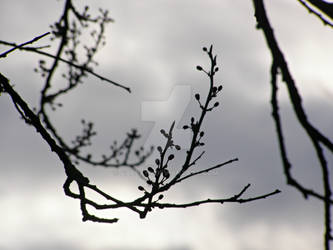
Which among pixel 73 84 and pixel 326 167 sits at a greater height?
pixel 73 84

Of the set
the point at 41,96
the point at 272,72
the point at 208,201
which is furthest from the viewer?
the point at 208,201

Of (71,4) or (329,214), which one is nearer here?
(329,214)

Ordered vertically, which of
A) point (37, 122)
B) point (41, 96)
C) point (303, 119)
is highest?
point (37, 122)

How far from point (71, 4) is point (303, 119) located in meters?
2.06

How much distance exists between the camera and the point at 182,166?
11.6 feet

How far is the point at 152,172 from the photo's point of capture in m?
3.85

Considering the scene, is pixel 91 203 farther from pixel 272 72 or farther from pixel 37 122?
pixel 272 72

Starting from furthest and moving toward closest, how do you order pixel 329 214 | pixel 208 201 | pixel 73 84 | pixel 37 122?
pixel 73 84
pixel 37 122
pixel 208 201
pixel 329 214

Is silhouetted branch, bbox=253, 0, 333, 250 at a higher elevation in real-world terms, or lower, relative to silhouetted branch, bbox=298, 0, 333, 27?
lower

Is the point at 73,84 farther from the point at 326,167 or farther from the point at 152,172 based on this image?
the point at 326,167

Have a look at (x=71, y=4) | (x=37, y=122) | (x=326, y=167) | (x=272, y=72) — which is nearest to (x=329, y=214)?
(x=326, y=167)

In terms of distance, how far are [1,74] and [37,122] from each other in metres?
0.52

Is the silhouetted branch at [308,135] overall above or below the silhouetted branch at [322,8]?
below

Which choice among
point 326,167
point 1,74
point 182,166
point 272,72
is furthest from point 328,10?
point 1,74
